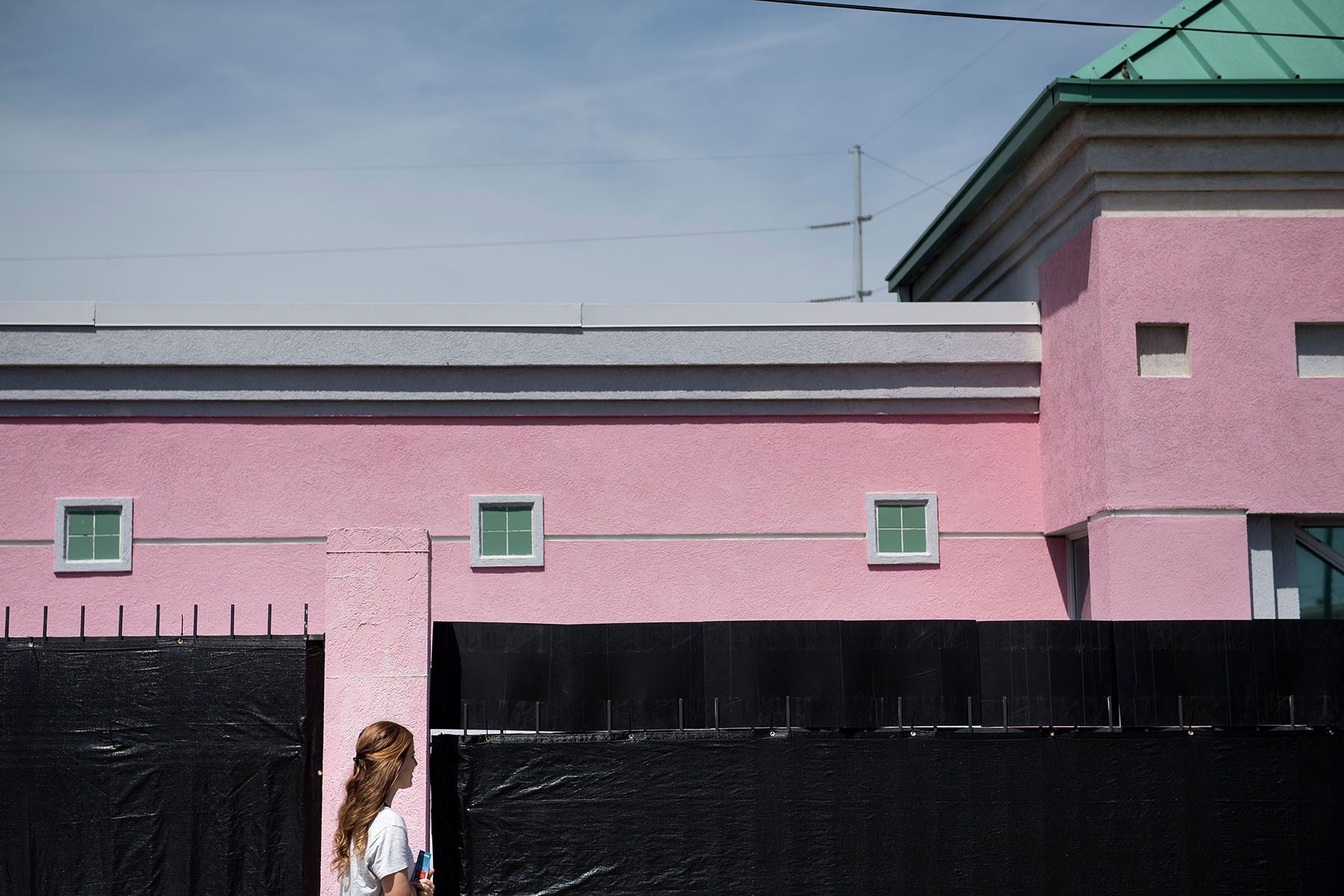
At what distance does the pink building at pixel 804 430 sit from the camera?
36.1ft

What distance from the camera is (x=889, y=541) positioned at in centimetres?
1235

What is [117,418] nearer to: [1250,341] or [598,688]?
[598,688]

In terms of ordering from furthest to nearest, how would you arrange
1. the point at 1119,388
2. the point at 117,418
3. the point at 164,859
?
the point at 117,418
the point at 1119,388
the point at 164,859

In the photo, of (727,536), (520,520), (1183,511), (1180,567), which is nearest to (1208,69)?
(1183,511)

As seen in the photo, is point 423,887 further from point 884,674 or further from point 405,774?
point 884,674

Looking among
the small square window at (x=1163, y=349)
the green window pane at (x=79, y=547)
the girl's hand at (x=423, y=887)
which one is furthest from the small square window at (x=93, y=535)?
the small square window at (x=1163, y=349)

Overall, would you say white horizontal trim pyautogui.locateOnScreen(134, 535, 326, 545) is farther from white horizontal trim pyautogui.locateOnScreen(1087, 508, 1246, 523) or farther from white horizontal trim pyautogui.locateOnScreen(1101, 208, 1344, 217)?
white horizontal trim pyautogui.locateOnScreen(1101, 208, 1344, 217)

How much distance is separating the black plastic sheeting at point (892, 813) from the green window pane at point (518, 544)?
4671 mm

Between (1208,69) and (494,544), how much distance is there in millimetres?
7608

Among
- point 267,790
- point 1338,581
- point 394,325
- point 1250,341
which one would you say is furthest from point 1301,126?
point 267,790

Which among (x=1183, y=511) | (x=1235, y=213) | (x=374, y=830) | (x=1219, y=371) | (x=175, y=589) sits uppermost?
(x=1235, y=213)

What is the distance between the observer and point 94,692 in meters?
7.30

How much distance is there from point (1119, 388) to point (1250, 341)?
46.7 inches

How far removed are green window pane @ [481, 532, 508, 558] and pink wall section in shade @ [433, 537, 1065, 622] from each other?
6.4 inches
